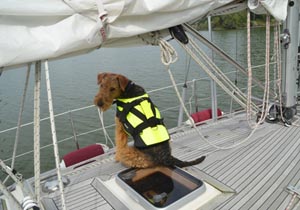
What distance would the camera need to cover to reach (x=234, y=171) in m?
2.19

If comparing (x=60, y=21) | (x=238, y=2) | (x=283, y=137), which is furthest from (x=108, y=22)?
(x=283, y=137)

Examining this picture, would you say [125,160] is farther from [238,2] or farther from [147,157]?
[238,2]

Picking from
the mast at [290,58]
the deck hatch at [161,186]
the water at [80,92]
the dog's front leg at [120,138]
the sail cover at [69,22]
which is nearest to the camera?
the sail cover at [69,22]

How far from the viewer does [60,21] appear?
146 cm

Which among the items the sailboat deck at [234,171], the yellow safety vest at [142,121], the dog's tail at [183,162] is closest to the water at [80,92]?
the sailboat deck at [234,171]

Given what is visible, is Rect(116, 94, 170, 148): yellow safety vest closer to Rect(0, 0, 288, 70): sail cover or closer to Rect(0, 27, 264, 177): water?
Rect(0, 0, 288, 70): sail cover

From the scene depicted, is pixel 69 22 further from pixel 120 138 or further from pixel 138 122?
pixel 120 138

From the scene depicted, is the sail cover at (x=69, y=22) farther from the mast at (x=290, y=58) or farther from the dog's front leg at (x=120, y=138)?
the mast at (x=290, y=58)

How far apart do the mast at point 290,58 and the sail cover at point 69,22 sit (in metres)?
1.46

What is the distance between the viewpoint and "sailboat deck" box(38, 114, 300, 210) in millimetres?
1896

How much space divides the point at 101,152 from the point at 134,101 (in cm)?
107

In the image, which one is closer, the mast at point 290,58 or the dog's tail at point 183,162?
the dog's tail at point 183,162

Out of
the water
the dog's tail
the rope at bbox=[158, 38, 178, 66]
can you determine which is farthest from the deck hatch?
the water

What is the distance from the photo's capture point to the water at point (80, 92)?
664cm
